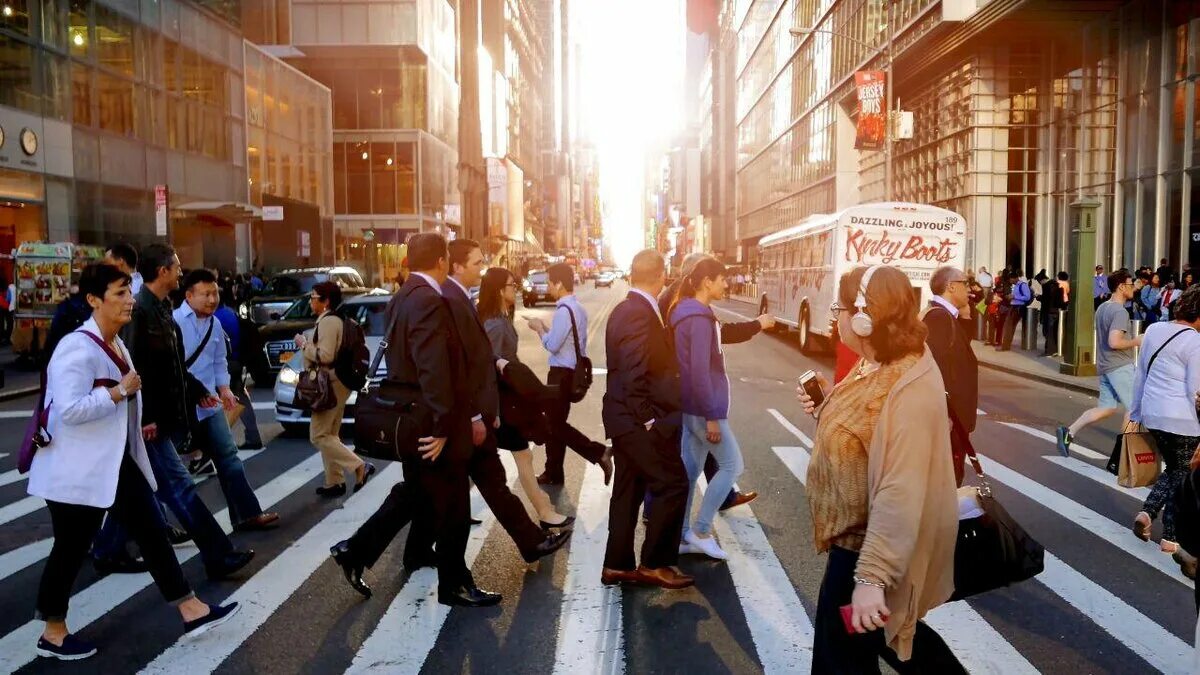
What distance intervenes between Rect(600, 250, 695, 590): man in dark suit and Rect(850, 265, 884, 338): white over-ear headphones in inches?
92.2

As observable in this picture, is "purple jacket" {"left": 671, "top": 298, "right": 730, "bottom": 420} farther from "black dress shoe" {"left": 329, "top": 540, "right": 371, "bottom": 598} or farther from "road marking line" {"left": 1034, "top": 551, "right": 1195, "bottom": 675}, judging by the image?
"road marking line" {"left": 1034, "top": 551, "right": 1195, "bottom": 675}

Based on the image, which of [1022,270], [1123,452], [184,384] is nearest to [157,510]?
[184,384]

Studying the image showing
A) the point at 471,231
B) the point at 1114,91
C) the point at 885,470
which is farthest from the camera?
the point at 471,231

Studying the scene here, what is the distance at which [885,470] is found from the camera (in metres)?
2.85

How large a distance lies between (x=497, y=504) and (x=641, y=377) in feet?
3.79

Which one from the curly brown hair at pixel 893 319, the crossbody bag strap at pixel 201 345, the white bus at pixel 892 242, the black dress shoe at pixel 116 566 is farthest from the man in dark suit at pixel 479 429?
the white bus at pixel 892 242

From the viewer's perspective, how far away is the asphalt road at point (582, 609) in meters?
Answer: 4.61

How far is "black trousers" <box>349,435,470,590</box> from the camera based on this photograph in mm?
5164

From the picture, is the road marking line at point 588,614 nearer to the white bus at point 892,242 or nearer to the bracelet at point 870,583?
the bracelet at point 870,583

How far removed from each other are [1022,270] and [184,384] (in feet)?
107

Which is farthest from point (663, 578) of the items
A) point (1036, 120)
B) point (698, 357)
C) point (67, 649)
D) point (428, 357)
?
point (1036, 120)

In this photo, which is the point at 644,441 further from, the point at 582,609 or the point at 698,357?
the point at 582,609

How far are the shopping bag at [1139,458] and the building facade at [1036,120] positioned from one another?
14.1 metres

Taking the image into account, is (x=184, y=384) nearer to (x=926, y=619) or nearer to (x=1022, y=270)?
(x=926, y=619)
